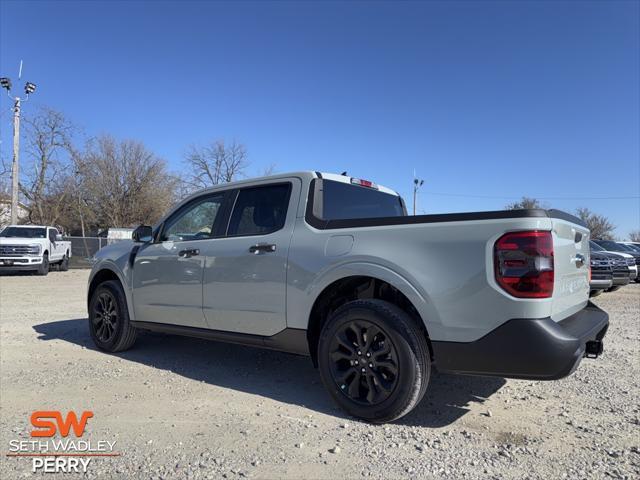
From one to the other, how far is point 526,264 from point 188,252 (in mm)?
3176

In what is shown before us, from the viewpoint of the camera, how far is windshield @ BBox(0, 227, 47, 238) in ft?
59.9

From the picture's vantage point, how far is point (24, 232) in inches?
730

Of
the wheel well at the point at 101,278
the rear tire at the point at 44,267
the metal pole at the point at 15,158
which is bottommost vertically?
the rear tire at the point at 44,267

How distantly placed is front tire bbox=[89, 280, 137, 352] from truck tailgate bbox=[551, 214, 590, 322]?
4.49 m

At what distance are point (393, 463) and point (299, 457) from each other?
577 mm

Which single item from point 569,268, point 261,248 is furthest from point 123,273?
point 569,268

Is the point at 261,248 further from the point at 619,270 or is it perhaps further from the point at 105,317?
the point at 619,270

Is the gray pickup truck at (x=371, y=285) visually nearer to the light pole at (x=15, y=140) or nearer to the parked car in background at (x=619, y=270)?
the parked car in background at (x=619, y=270)

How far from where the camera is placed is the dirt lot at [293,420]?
9.26 feet

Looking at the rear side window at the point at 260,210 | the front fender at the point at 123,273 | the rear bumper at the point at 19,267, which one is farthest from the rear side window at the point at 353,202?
the rear bumper at the point at 19,267

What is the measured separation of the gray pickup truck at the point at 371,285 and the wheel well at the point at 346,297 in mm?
11

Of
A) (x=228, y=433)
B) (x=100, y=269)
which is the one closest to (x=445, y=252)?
(x=228, y=433)

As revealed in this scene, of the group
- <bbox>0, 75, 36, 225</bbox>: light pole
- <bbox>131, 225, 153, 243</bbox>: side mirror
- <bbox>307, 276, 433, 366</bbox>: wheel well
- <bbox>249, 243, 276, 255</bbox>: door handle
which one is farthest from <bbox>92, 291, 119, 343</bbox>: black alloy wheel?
<bbox>0, 75, 36, 225</bbox>: light pole

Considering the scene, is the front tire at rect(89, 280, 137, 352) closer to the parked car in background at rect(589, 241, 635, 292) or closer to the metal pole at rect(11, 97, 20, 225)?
the parked car in background at rect(589, 241, 635, 292)
